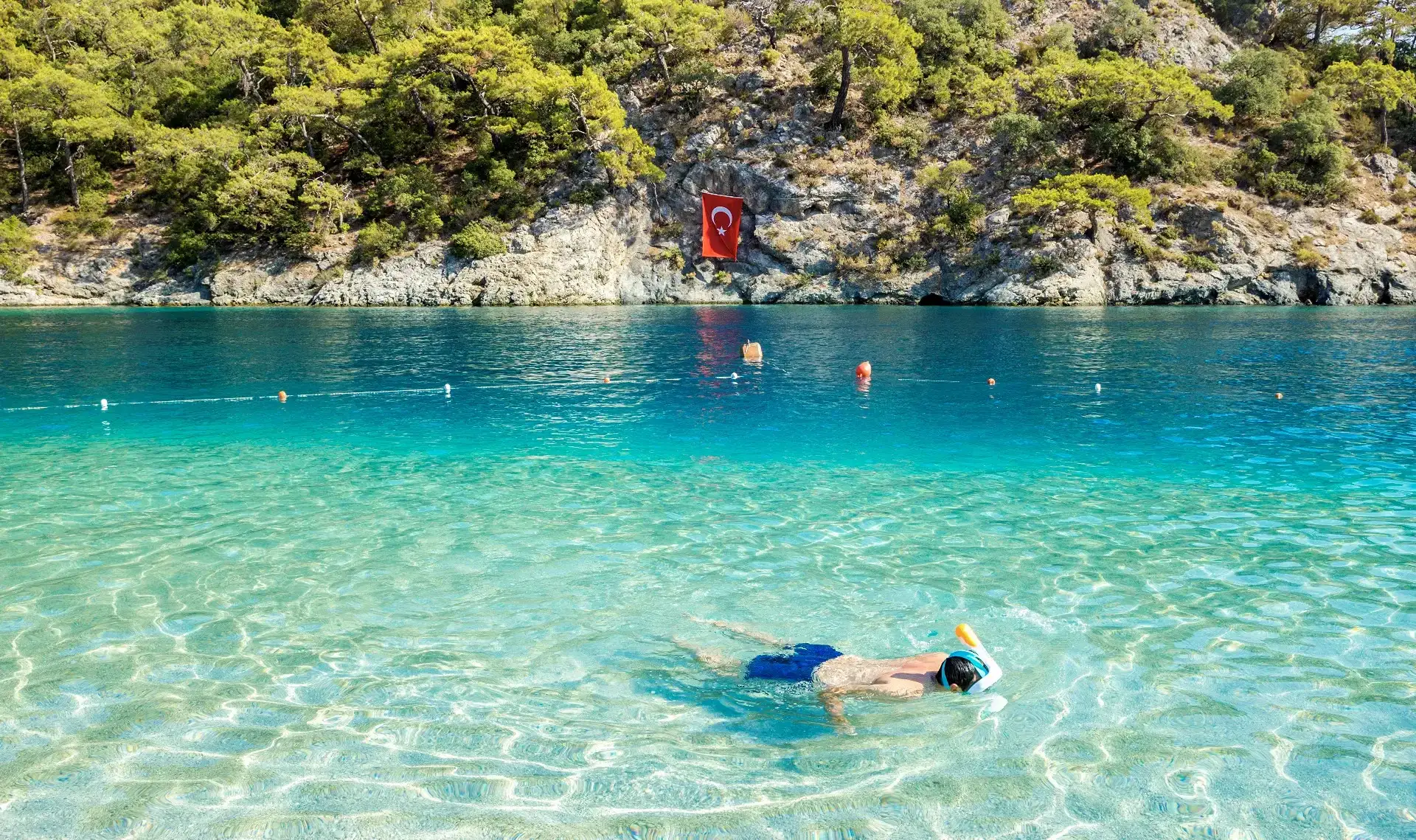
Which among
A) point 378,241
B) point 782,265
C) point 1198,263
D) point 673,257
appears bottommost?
point 1198,263

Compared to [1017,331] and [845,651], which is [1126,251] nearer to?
[1017,331]

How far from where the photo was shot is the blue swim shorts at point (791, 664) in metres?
7.54

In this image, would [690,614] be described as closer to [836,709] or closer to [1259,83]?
[836,709]

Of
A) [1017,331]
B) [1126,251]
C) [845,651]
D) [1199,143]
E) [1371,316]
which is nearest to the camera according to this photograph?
[845,651]

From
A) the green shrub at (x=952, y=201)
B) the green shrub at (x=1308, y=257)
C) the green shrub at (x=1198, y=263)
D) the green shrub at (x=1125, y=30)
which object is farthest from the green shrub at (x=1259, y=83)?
the green shrub at (x=952, y=201)

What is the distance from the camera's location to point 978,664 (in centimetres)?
712

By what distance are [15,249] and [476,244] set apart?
→ 3459 centimetres

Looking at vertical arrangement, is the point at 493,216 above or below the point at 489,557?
above

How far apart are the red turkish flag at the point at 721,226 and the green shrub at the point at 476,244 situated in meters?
16.2

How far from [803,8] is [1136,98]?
2821 centimetres

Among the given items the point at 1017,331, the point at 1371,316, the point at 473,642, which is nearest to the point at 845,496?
the point at 473,642

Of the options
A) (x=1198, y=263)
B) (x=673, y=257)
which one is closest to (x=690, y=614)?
(x=673, y=257)

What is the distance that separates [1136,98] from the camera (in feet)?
209

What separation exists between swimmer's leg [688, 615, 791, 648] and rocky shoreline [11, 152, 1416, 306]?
56.6 meters
